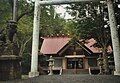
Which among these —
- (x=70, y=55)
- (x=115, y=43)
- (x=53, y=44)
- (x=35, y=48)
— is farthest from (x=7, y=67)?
(x=70, y=55)

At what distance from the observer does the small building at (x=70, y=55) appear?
31.8 m

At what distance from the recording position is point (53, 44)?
110 ft

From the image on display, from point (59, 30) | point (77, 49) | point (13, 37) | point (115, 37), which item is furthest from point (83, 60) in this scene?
point (13, 37)

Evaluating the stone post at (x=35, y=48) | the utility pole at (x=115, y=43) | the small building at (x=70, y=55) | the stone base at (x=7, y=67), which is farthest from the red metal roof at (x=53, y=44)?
the stone base at (x=7, y=67)

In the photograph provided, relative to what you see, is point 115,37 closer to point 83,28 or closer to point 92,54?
point 83,28

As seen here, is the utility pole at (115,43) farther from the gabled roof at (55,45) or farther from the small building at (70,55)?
the small building at (70,55)

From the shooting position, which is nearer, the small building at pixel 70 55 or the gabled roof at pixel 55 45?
the small building at pixel 70 55

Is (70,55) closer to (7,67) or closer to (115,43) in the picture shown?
(115,43)

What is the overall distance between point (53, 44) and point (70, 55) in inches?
121

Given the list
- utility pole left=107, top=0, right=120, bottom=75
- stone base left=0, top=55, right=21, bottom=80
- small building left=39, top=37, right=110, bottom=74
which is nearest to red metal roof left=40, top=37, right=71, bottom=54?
small building left=39, top=37, right=110, bottom=74

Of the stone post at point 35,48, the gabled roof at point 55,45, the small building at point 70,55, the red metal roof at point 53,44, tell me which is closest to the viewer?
the stone post at point 35,48

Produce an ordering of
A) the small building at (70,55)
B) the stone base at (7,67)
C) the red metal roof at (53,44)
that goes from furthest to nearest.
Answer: the red metal roof at (53,44)
the small building at (70,55)
the stone base at (7,67)

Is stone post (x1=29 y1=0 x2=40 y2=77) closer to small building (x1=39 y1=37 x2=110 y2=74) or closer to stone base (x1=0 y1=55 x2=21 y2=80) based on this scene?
stone base (x1=0 y1=55 x2=21 y2=80)

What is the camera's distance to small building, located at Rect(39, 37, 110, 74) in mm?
31781
